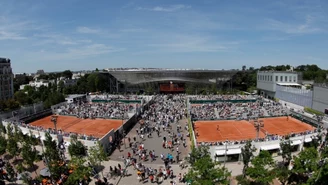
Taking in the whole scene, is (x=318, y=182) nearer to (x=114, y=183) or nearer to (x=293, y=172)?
(x=293, y=172)

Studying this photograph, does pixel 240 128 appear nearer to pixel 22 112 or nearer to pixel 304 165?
pixel 304 165

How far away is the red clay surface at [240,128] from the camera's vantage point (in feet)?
96.8

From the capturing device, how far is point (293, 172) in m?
15.8

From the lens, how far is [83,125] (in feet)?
123

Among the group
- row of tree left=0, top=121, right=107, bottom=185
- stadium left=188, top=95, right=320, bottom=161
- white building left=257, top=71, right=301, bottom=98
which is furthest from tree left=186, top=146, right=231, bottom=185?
white building left=257, top=71, right=301, bottom=98

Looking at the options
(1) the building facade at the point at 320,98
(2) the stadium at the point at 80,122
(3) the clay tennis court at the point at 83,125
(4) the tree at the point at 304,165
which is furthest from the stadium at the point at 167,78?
(4) the tree at the point at 304,165

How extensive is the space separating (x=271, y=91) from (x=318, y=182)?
165 ft

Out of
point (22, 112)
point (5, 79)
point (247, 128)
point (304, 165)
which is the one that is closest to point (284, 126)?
point (247, 128)

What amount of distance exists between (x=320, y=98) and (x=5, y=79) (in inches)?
2978

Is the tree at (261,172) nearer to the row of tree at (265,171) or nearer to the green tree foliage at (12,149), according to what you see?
the row of tree at (265,171)

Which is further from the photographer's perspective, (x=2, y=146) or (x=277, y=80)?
(x=277, y=80)

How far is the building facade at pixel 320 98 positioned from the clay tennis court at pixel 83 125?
35067 mm

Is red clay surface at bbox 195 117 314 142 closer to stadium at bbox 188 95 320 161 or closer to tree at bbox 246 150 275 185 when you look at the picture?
stadium at bbox 188 95 320 161

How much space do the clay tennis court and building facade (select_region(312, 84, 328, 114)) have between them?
35067mm
